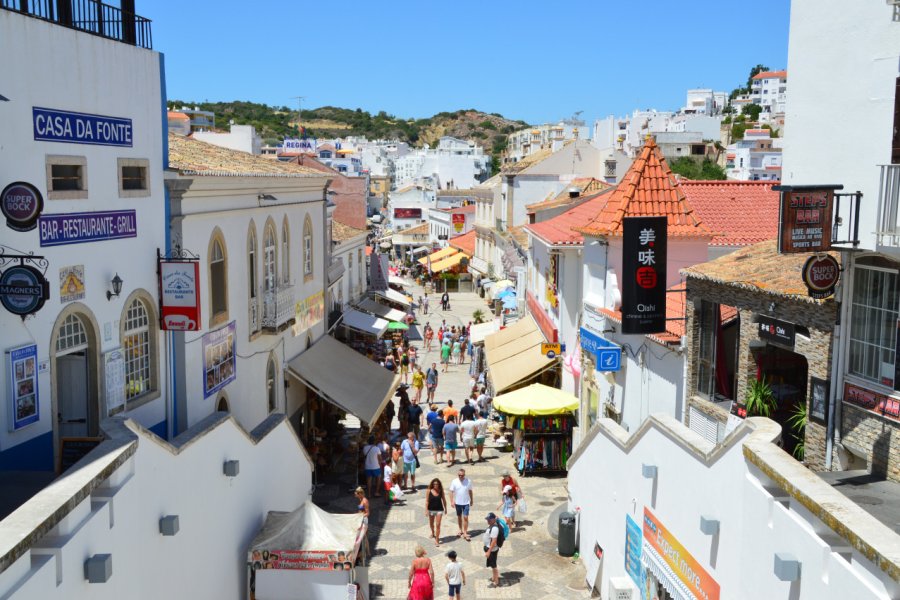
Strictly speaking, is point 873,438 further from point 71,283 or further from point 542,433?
point 542,433

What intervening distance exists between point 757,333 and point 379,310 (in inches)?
1148

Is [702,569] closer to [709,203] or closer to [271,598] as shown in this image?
[271,598]

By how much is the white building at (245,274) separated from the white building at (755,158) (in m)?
59.1

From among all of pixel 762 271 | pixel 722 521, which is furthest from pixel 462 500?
pixel 722 521

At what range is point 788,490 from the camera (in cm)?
812

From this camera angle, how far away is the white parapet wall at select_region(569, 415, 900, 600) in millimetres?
7121

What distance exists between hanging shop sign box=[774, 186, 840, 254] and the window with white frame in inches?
29.0

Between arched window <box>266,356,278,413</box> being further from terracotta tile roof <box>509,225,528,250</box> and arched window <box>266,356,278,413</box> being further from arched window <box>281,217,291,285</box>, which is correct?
terracotta tile roof <box>509,225,528,250</box>

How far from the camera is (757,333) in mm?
12602

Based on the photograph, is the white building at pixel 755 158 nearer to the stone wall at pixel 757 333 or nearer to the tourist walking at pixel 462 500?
the tourist walking at pixel 462 500

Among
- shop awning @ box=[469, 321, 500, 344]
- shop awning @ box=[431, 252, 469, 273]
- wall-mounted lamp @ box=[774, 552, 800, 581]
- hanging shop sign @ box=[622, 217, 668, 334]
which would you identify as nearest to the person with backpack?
hanging shop sign @ box=[622, 217, 668, 334]

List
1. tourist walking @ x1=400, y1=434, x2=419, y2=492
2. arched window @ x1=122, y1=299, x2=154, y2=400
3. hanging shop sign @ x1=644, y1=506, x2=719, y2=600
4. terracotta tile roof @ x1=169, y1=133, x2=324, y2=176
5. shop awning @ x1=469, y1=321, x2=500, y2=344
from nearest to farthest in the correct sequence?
hanging shop sign @ x1=644, y1=506, x2=719, y2=600 < arched window @ x1=122, y1=299, x2=154, y2=400 < terracotta tile roof @ x1=169, y1=133, x2=324, y2=176 < tourist walking @ x1=400, y1=434, x2=419, y2=492 < shop awning @ x1=469, y1=321, x2=500, y2=344

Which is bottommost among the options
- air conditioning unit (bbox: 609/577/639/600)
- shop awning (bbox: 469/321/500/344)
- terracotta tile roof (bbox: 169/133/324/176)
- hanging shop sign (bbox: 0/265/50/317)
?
air conditioning unit (bbox: 609/577/639/600)

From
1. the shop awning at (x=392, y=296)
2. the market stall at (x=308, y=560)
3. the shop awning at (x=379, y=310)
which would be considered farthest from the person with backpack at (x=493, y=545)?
the shop awning at (x=392, y=296)
